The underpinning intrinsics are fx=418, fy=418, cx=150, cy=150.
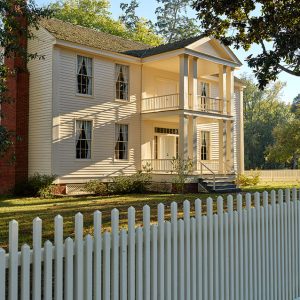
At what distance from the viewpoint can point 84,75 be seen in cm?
2198

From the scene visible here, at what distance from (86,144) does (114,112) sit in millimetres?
2549

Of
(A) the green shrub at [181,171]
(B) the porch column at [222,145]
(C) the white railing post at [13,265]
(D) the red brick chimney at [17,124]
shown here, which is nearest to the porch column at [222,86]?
(B) the porch column at [222,145]

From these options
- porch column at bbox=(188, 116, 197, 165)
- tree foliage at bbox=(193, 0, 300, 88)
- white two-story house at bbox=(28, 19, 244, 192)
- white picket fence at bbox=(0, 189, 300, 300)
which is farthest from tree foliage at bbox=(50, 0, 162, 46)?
white picket fence at bbox=(0, 189, 300, 300)

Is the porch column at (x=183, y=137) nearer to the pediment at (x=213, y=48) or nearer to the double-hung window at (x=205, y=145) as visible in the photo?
the pediment at (x=213, y=48)

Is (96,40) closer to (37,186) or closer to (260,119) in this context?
(37,186)

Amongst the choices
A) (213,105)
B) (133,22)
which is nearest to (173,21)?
(133,22)

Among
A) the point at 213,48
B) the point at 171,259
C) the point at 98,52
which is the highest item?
the point at 213,48

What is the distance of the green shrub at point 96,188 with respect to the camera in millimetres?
20941

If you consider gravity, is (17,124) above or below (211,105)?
below

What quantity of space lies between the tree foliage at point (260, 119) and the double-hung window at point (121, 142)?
39050 mm

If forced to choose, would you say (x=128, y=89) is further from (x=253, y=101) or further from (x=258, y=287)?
(x=253, y=101)

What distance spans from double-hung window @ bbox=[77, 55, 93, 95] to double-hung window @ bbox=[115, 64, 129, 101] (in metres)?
1.85

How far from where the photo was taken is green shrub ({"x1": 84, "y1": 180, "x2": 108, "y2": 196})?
2094 centimetres

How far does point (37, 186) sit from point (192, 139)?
876cm
